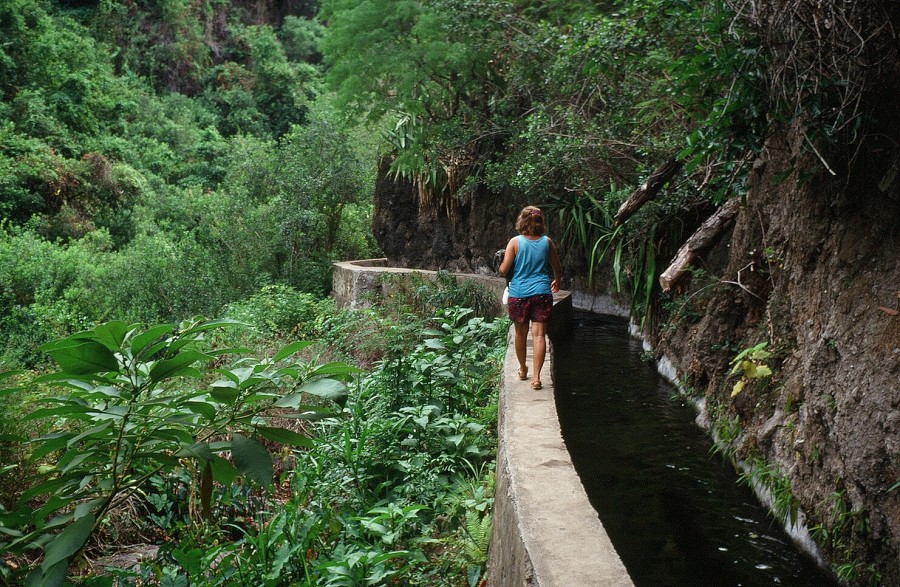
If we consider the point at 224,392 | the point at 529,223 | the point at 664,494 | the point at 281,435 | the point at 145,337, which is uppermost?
the point at 529,223

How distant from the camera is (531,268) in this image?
6.26 metres

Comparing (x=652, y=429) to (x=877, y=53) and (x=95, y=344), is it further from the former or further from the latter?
(x=95, y=344)

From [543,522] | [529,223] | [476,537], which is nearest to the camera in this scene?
[543,522]

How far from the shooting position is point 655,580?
4102 mm

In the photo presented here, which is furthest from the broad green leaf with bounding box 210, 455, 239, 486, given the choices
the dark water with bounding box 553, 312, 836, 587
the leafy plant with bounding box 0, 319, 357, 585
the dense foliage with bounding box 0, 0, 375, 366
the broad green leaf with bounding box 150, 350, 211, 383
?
the dense foliage with bounding box 0, 0, 375, 366

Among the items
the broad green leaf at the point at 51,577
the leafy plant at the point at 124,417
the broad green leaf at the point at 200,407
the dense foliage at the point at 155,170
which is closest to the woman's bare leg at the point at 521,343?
the leafy plant at the point at 124,417

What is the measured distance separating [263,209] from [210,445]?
17.5m

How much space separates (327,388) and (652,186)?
8125 millimetres

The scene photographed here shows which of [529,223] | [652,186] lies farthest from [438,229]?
[529,223]

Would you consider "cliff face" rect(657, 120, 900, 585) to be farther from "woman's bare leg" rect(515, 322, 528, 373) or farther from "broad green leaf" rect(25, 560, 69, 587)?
"broad green leaf" rect(25, 560, 69, 587)

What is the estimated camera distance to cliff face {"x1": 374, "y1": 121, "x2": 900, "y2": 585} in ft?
12.4

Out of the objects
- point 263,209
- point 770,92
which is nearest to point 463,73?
point 263,209

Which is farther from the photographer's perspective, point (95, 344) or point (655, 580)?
point (655, 580)

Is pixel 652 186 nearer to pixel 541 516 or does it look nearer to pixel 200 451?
pixel 541 516
